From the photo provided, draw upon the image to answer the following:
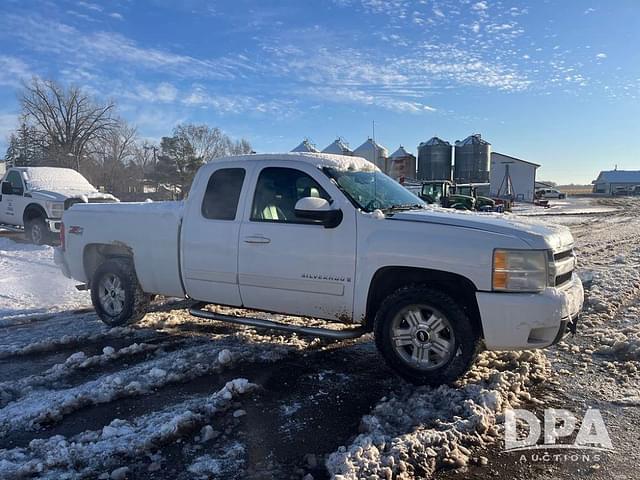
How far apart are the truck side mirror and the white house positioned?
59778mm

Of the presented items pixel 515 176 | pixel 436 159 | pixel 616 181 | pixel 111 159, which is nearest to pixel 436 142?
pixel 436 159

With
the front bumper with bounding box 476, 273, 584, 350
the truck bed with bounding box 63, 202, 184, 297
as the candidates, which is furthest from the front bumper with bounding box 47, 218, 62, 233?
the front bumper with bounding box 476, 273, 584, 350

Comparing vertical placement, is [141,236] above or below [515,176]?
below

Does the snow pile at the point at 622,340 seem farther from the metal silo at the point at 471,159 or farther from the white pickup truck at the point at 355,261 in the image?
the metal silo at the point at 471,159

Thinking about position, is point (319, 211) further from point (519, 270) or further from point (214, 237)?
point (519, 270)

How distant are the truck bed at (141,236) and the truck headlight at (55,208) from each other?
756 cm

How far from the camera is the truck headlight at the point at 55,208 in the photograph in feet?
43.3

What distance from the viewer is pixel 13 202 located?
558 inches

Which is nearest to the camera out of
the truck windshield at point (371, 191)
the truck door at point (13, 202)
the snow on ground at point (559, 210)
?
the truck windshield at point (371, 191)

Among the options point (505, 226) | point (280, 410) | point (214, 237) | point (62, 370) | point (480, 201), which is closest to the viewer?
point (280, 410)

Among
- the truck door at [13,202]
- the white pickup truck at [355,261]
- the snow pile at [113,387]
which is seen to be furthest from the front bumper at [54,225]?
the snow pile at [113,387]

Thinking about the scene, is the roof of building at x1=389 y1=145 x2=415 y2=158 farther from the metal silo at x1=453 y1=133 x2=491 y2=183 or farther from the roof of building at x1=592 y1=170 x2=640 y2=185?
the roof of building at x1=592 y1=170 x2=640 y2=185

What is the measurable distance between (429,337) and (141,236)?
357 centimetres

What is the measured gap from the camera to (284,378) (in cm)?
446
